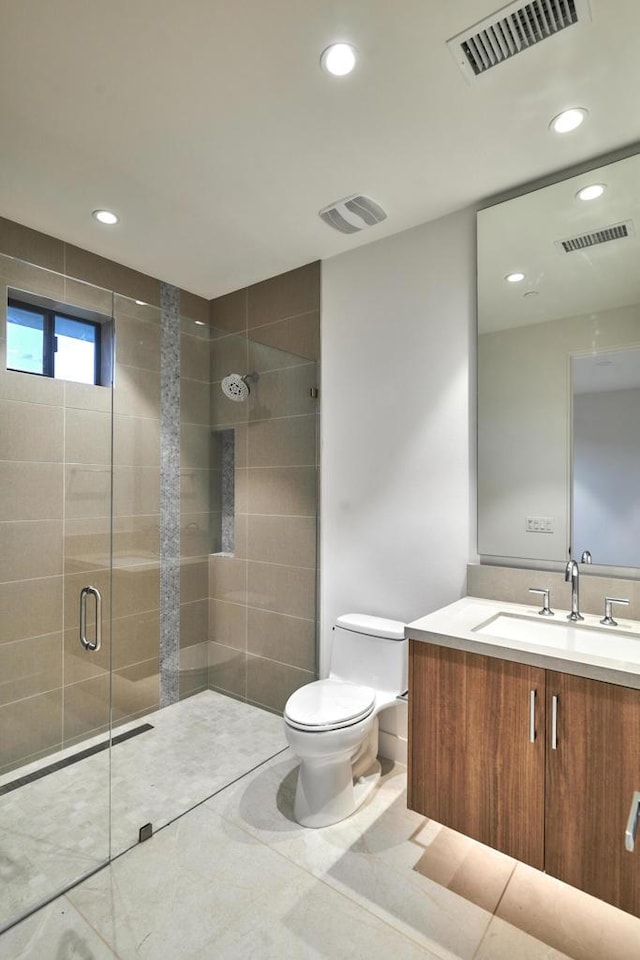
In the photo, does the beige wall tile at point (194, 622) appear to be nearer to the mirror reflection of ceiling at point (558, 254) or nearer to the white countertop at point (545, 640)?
the white countertop at point (545, 640)

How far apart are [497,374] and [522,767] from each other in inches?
57.9

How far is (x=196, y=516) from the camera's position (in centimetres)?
251

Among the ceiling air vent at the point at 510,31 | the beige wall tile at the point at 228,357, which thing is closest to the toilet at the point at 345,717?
the beige wall tile at the point at 228,357

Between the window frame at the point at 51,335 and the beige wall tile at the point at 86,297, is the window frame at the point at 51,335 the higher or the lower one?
the lower one

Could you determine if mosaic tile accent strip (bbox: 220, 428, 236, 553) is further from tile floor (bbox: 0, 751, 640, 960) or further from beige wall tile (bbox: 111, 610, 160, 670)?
tile floor (bbox: 0, 751, 640, 960)

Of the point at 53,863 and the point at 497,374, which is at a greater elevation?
the point at 497,374

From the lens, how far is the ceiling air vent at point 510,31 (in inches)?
51.4

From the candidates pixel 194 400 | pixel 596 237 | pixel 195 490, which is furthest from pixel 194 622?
pixel 596 237

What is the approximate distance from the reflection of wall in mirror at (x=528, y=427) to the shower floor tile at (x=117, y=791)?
5.12 feet

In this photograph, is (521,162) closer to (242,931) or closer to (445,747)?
(445,747)

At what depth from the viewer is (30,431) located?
2.03 metres

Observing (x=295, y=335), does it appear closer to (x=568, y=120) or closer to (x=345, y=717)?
(x=568, y=120)

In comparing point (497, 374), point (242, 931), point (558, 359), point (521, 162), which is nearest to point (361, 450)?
point (497, 374)

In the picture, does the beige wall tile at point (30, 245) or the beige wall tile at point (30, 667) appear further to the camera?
the beige wall tile at point (30, 245)
